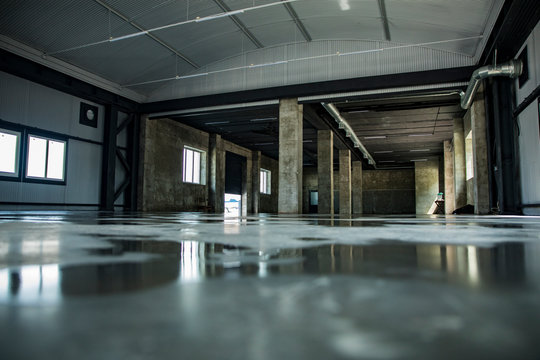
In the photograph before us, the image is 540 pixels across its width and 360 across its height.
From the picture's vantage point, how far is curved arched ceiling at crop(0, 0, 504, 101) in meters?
14.1

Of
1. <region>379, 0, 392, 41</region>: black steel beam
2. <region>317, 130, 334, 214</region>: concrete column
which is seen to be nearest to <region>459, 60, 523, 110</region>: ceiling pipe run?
<region>379, 0, 392, 41</region>: black steel beam

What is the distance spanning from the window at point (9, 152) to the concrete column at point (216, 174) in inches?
522

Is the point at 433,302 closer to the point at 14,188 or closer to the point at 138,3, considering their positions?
the point at 138,3

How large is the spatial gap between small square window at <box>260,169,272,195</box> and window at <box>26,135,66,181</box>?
75.0 feet

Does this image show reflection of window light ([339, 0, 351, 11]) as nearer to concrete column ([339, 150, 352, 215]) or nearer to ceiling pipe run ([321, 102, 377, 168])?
ceiling pipe run ([321, 102, 377, 168])

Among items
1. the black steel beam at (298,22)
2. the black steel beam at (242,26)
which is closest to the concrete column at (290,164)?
the black steel beam at (298,22)

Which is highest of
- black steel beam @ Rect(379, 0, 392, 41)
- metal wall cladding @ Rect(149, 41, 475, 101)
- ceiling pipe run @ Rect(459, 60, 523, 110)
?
black steel beam @ Rect(379, 0, 392, 41)

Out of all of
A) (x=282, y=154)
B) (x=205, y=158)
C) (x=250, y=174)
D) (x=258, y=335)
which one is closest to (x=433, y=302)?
(x=258, y=335)

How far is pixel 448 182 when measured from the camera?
91.3 feet

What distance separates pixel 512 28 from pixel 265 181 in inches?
1182

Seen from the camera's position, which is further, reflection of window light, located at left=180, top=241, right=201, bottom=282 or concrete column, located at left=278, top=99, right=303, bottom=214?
concrete column, located at left=278, top=99, right=303, bottom=214

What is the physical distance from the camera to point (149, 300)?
743mm

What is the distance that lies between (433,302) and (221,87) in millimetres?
20466

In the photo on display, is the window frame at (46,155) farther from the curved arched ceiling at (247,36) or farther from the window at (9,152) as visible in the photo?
the curved arched ceiling at (247,36)
